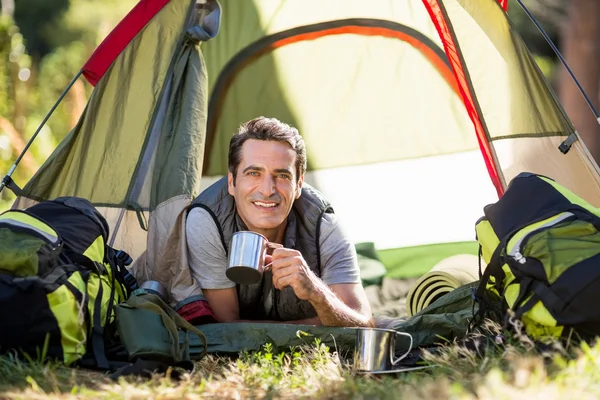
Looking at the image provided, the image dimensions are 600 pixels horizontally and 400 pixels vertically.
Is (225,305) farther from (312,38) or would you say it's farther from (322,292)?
(312,38)

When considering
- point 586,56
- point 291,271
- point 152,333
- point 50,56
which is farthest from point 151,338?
point 50,56

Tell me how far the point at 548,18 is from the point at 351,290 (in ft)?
32.8

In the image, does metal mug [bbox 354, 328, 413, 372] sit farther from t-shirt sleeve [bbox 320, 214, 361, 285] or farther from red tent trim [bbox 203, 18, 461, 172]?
red tent trim [bbox 203, 18, 461, 172]

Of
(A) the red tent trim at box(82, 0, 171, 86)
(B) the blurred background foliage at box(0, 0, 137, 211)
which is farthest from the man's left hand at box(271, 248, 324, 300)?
(B) the blurred background foliage at box(0, 0, 137, 211)

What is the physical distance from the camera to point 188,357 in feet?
9.52

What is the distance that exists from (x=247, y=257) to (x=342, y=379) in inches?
21.1

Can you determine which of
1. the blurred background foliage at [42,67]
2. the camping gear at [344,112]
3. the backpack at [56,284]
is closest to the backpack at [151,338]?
the backpack at [56,284]

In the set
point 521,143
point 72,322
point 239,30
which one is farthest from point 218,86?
point 72,322

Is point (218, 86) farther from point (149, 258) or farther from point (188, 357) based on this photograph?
Answer: point (188, 357)

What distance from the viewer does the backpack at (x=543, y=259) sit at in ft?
8.98

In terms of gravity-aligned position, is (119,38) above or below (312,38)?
below

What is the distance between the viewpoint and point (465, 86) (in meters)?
3.97

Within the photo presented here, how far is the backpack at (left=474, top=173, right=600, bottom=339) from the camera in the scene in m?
2.74

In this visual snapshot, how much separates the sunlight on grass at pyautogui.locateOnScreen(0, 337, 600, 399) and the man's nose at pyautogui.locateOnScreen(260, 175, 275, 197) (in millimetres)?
680
